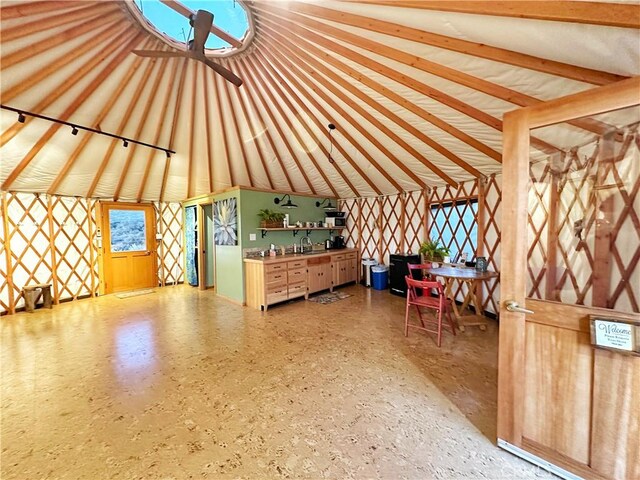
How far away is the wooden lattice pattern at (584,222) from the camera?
145 cm

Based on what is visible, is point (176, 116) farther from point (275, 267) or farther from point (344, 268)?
point (344, 268)

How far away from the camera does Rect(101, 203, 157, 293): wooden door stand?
518cm

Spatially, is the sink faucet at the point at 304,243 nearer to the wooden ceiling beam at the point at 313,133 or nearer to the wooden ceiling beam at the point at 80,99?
the wooden ceiling beam at the point at 313,133

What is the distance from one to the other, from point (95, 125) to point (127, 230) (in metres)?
2.79

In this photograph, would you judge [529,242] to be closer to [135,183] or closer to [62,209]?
[135,183]

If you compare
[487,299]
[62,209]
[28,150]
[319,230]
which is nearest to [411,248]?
[487,299]

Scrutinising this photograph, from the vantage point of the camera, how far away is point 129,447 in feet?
5.05

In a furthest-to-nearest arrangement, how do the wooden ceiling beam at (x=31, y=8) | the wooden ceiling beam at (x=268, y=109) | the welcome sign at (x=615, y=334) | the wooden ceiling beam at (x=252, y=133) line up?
the wooden ceiling beam at (x=252, y=133) < the wooden ceiling beam at (x=268, y=109) < the wooden ceiling beam at (x=31, y=8) < the welcome sign at (x=615, y=334)

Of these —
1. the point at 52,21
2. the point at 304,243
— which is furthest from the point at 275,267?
the point at 52,21

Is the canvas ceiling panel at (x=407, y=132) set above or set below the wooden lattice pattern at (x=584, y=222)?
above

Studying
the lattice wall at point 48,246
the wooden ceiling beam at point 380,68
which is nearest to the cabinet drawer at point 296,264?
the wooden ceiling beam at point 380,68

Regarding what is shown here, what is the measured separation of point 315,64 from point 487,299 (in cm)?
392

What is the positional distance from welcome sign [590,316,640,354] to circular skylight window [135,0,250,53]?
325cm

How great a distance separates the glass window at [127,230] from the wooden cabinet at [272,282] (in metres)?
3.09
